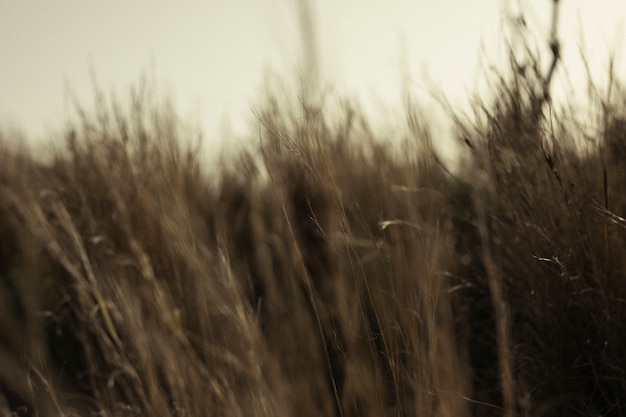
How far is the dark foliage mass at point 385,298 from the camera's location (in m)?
1.25

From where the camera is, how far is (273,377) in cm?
136

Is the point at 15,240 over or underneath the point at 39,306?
over

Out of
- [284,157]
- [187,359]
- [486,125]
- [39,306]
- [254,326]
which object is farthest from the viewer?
[284,157]

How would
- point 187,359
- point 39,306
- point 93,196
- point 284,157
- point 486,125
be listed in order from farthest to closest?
1. point 284,157
2. point 93,196
3. point 39,306
4. point 486,125
5. point 187,359

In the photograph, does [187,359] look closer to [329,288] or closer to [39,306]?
[329,288]

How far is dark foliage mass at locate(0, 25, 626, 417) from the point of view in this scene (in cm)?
125

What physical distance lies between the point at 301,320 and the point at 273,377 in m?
0.42

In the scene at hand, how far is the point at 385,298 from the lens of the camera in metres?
1.56

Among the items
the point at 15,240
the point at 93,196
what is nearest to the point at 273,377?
the point at 93,196

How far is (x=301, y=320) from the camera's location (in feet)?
5.81

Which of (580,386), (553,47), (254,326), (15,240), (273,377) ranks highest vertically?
(553,47)

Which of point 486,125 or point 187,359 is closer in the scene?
point 187,359

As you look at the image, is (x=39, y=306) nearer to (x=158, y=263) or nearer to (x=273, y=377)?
(x=158, y=263)

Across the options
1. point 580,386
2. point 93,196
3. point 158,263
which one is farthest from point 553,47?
point 93,196
